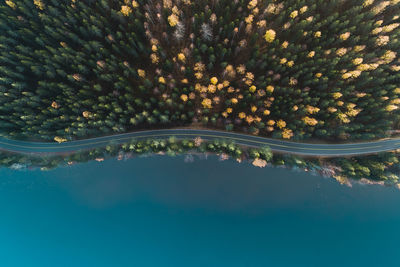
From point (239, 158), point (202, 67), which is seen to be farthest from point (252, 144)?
point (202, 67)

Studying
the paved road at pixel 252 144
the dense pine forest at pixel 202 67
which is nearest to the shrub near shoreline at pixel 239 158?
the paved road at pixel 252 144

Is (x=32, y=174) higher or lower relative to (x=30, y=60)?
lower

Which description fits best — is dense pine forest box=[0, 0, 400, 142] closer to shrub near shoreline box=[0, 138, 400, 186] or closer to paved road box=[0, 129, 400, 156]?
paved road box=[0, 129, 400, 156]

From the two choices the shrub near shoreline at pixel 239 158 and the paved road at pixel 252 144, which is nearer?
the shrub near shoreline at pixel 239 158

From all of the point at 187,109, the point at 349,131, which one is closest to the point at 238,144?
the point at 187,109

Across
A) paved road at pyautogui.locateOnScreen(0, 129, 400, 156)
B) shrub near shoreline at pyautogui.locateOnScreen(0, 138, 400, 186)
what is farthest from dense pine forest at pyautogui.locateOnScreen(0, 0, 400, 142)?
shrub near shoreline at pyautogui.locateOnScreen(0, 138, 400, 186)

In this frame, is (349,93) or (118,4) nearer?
(349,93)

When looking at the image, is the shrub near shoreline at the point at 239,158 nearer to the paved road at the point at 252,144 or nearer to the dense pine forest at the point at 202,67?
the paved road at the point at 252,144

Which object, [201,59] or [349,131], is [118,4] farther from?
[349,131]
